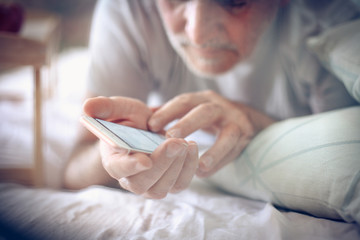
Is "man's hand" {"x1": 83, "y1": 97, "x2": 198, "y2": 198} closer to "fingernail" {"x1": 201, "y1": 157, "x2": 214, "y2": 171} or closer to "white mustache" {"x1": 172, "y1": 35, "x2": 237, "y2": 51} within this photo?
"fingernail" {"x1": 201, "y1": 157, "x2": 214, "y2": 171}

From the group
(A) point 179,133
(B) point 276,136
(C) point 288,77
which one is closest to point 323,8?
(C) point 288,77

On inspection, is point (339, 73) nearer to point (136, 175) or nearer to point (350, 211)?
point (350, 211)


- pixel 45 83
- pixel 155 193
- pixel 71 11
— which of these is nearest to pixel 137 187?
pixel 155 193

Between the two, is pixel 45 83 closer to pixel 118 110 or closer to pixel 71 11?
pixel 71 11

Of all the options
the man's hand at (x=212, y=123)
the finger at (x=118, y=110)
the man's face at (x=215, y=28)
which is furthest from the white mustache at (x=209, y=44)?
the finger at (x=118, y=110)

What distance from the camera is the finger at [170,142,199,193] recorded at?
14.6 inches

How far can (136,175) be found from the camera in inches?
14.2

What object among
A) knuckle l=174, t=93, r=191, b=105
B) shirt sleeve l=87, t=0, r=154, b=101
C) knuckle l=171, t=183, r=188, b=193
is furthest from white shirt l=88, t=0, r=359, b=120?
knuckle l=171, t=183, r=188, b=193

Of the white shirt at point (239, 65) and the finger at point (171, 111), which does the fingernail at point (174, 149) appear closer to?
the finger at point (171, 111)

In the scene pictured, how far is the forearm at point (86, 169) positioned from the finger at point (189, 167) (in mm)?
164

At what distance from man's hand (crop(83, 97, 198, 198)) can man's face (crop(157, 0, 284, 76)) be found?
0.77 ft

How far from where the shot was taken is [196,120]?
464 millimetres

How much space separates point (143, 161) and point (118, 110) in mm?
142

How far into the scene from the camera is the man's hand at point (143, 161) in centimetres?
33
